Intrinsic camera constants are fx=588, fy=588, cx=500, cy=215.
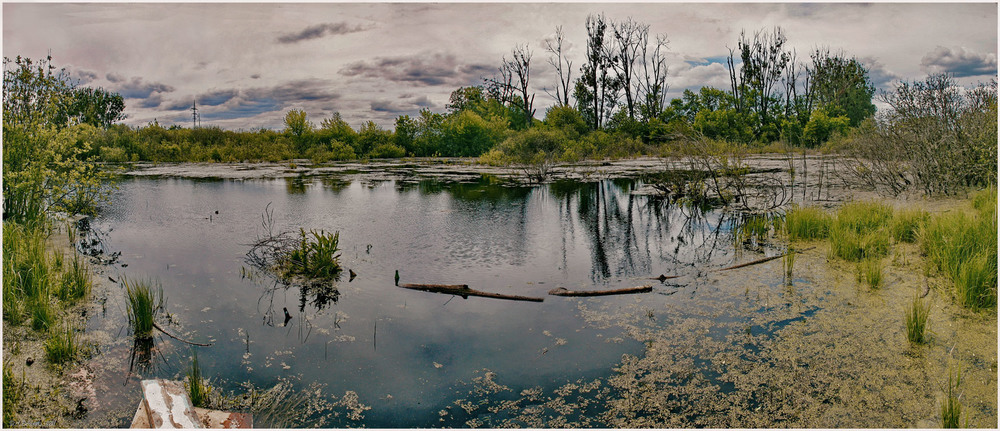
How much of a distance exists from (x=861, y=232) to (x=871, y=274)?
2.06 meters

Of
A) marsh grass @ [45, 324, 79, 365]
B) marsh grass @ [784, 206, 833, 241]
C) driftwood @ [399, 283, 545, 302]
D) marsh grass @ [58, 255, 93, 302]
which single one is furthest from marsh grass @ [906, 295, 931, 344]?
marsh grass @ [58, 255, 93, 302]

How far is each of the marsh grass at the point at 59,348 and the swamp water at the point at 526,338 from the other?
181 mm

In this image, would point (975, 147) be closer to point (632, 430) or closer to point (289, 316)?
point (632, 430)

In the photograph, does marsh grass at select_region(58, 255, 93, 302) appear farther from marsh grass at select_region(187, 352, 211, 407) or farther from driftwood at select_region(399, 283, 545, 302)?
driftwood at select_region(399, 283, 545, 302)

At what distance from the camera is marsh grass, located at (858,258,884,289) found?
5.91 metres

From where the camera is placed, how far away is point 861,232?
775 cm

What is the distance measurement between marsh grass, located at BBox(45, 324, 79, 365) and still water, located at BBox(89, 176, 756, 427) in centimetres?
25

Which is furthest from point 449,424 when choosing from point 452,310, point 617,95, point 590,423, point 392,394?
point 617,95

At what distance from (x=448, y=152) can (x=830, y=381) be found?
1493 inches

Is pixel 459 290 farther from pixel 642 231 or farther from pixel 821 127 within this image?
pixel 821 127

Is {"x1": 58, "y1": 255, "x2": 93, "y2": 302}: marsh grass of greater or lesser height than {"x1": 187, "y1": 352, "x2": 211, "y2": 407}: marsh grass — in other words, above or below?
above

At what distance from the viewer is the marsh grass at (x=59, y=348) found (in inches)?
168

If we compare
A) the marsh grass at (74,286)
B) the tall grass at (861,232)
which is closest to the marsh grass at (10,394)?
the marsh grass at (74,286)

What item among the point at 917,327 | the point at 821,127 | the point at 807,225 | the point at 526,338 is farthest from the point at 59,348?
the point at 821,127
